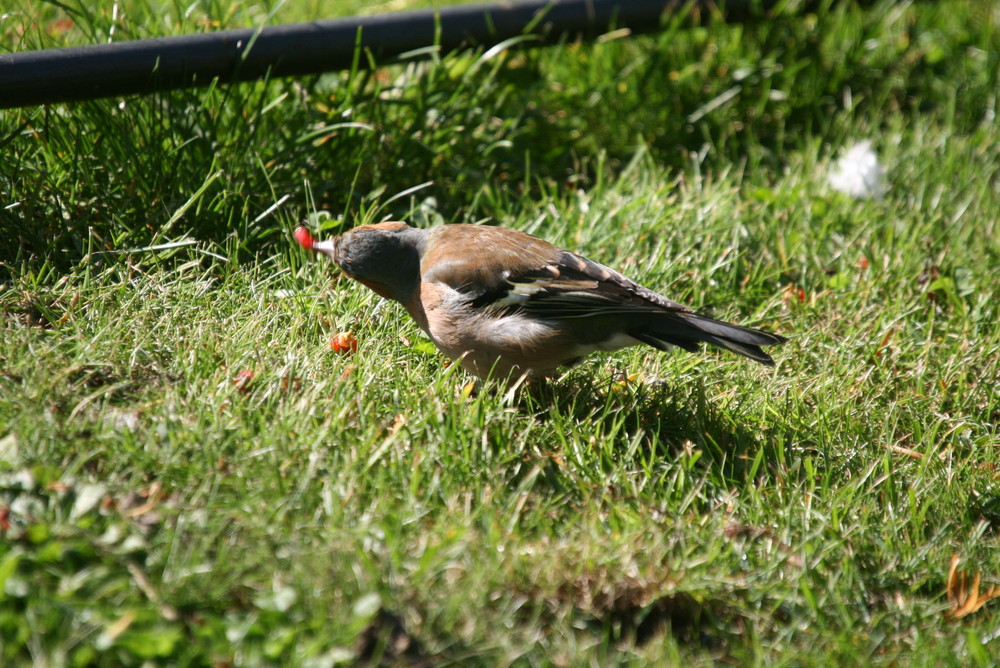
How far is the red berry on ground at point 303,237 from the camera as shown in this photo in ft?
13.2

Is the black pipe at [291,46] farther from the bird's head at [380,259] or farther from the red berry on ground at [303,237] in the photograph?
the bird's head at [380,259]

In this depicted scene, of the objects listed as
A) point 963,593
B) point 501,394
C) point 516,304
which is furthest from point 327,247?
point 963,593

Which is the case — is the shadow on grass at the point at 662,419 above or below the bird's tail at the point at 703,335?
below

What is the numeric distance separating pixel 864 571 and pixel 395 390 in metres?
1.68

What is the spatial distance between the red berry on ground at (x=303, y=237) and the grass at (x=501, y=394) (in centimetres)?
7

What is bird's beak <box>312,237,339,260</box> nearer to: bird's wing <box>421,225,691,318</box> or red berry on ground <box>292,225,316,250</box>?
red berry on ground <box>292,225,316,250</box>

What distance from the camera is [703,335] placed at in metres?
3.41

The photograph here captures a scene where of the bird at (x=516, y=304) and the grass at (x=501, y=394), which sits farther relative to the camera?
the bird at (x=516, y=304)

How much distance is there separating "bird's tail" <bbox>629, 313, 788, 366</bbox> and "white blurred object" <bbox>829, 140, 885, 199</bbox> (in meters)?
2.13

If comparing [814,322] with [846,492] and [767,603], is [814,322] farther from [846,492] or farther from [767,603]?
[767,603]

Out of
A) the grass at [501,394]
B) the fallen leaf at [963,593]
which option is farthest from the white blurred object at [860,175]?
the fallen leaf at [963,593]

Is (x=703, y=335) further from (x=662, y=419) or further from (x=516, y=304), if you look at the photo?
(x=516, y=304)

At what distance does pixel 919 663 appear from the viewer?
8.56 ft

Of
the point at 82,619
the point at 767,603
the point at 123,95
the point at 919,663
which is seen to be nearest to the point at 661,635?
the point at 767,603
